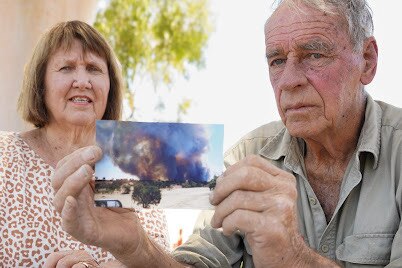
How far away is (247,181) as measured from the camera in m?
1.88

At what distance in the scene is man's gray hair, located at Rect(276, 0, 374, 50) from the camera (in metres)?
2.51

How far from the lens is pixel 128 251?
2254 millimetres

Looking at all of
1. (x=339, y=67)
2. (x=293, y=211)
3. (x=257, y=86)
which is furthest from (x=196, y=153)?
(x=257, y=86)

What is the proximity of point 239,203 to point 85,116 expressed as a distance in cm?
181

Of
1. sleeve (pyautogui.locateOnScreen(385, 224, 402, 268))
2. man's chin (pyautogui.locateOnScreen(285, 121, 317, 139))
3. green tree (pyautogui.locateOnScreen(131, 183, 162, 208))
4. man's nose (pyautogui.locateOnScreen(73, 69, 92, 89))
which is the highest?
man's nose (pyautogui.locateOnScreen(73, 69, 92, 89))

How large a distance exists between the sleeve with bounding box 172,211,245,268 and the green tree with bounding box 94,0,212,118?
10990mm

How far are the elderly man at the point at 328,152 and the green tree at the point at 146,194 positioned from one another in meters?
0.18

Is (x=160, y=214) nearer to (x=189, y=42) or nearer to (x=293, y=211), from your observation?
(x=293, y=211)

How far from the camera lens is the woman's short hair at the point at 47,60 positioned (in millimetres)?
3613

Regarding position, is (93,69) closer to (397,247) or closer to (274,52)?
(274,52)

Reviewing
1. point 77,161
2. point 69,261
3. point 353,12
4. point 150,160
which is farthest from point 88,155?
point 353,12

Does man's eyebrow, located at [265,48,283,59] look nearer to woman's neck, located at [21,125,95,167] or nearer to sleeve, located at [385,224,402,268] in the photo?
sleeve, located at [385,224,402,268]

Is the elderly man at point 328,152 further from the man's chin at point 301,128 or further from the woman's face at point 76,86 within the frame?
the woman's face at point 76,86

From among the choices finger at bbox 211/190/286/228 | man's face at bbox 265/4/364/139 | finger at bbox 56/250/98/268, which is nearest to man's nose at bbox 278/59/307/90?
man's face at bbox 265/4/364/139
